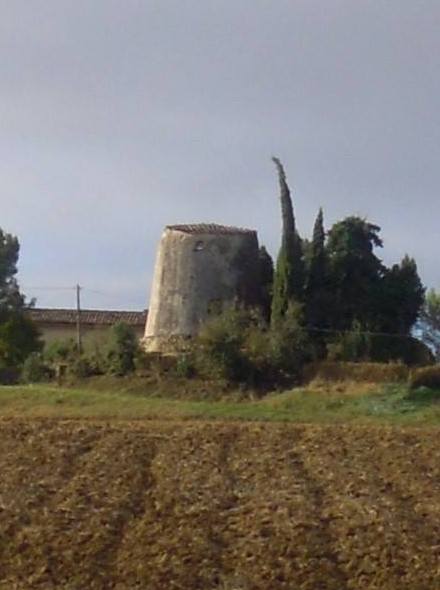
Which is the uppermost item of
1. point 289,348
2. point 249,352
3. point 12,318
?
point 12,318

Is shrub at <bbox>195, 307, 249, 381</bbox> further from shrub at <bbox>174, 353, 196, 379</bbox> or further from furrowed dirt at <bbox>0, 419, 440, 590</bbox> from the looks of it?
furrowed dirt at <bbox>0, 419, 440, 590</bbox>

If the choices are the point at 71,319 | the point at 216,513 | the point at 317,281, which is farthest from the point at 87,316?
the point at 216,513

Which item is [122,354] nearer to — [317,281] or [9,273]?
[317,281]

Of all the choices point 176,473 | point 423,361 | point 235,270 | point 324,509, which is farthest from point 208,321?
point 324,509

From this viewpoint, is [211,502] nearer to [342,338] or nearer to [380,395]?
[380,395]

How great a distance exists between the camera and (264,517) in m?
15.1

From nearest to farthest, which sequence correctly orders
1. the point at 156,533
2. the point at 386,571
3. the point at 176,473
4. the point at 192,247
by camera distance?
the point at 386,571 → the point at 156,533 → the point at 176,473 → the point at 192,247

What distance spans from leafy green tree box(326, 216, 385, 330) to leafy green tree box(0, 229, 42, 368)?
9761mm

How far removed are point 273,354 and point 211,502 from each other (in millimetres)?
19837

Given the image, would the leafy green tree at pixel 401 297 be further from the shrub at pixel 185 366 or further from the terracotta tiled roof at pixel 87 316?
the terracotta tiled roof at pixel 87 316

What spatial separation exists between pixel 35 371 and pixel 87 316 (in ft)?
62.9

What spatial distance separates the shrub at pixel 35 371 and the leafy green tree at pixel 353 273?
776 cm

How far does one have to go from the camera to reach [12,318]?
155 feet

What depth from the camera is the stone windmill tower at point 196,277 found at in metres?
40.7
